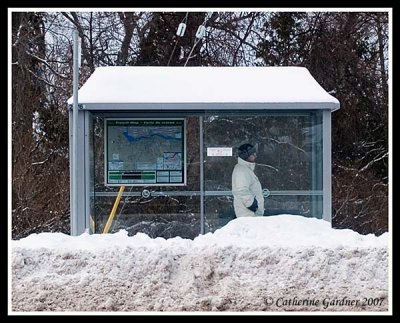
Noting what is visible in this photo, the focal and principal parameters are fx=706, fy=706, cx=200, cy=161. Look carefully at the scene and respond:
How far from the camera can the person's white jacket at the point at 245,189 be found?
364 inches

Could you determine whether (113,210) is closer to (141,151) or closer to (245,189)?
(141,151)

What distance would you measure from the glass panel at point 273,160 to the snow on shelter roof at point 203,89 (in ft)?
0.93

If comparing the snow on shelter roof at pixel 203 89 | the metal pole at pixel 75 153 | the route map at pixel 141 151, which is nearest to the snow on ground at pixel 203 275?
the metal pole at pixel 75 153

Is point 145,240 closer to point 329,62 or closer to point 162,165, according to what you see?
point 162,165

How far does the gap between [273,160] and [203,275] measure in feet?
8.76

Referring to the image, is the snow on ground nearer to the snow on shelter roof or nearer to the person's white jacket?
the person's white jacket

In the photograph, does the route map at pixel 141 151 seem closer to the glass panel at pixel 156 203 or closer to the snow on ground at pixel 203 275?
the glass panel at pixel 156 203

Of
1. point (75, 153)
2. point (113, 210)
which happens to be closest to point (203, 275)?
point (75, 153)

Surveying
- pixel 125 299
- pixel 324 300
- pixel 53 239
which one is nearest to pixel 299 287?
pixel 324 300

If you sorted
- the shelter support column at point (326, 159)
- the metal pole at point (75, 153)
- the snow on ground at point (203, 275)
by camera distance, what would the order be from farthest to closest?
the shelter support column at point (326, 159)
the metal pole at point (75, 153)
the snow on ground at point (203, 275)

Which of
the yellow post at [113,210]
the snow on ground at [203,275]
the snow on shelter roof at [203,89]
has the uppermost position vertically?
the snow on shelter roof at [203,89]

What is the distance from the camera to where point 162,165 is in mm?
9469

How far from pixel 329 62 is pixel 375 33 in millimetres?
1316

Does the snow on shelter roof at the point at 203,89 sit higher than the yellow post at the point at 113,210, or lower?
higher
